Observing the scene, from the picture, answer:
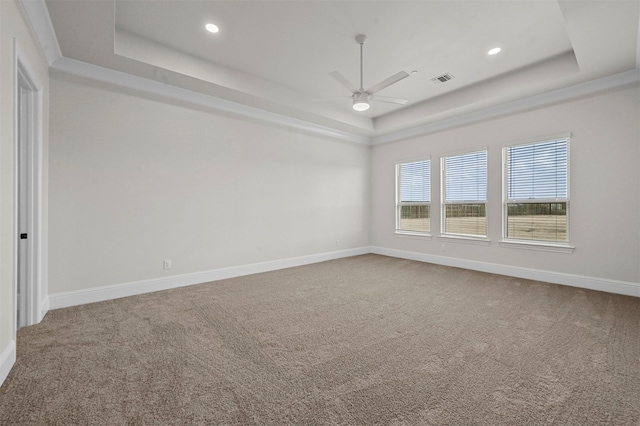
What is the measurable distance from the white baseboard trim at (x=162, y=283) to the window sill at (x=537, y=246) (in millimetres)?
3496

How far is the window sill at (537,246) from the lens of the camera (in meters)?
4.18

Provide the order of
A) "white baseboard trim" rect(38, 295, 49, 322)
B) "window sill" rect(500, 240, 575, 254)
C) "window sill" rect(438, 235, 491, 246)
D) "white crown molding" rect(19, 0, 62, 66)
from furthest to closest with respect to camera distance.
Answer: "window sill" rect(438, 235, 491, 246), "window sill" rect(500, 240, 575, 254), "white baseboard trim" rect(38, 295, 49, 322), "white crown molding" rect(19, 0, 62, 66)

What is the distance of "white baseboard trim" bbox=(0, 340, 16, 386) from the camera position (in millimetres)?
1855

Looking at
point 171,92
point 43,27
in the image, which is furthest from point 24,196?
point 171,92

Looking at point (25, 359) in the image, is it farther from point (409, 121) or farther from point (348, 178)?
point (409, 121)

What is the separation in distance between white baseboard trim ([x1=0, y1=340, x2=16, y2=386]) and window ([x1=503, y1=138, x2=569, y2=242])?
20.2ft

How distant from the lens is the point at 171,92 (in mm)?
3930

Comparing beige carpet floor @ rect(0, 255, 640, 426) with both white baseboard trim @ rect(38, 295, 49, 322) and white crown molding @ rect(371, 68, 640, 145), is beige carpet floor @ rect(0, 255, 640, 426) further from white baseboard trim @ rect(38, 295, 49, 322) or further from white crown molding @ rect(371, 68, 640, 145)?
white crown molding @ rect(371, 68, 640, 145)

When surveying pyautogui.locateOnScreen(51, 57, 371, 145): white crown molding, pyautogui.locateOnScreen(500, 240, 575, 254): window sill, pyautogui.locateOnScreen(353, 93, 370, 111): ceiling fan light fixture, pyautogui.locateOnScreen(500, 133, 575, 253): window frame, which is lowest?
pyautogui.locateOnScreen(500, 240, 575, 254): window sill

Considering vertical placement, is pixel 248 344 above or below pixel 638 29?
below

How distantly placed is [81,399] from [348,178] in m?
5.66

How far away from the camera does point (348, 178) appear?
657cm

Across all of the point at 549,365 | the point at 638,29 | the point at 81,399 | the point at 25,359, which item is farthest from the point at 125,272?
the point at 638,29

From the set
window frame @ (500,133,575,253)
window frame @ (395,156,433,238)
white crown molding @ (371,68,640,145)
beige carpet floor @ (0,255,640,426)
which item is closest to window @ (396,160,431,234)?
window frame @ (395,156,433,238)
